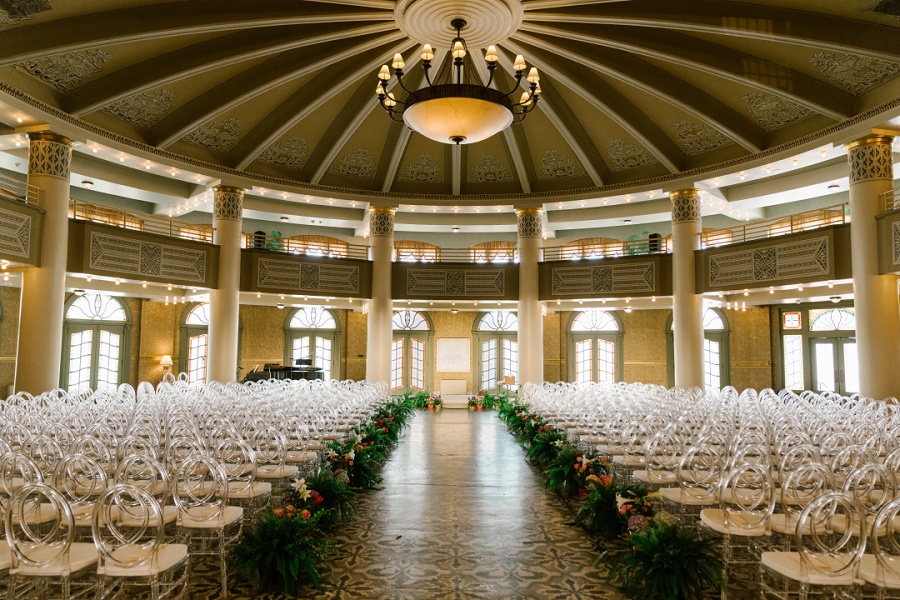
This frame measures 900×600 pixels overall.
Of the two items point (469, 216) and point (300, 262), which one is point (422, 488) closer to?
point (300, 262)

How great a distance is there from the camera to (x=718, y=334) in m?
21.6

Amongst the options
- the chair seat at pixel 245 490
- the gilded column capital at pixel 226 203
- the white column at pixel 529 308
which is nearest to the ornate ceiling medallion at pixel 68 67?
the gilded column capital at pixel 226 203

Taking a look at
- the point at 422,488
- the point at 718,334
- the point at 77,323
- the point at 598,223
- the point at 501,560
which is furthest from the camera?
the point at 598,223

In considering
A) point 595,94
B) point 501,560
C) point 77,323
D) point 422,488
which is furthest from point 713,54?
point 77,323

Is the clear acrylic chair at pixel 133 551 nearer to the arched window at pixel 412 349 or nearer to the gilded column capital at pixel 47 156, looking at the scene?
the gilded column capital at pixel 47 156

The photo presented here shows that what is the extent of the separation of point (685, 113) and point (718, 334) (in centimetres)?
940

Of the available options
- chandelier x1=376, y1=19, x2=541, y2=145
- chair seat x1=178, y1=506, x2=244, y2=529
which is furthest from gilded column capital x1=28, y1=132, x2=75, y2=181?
chair seat x1=178, y1=506, x2=244, y2=529

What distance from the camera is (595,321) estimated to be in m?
23.7

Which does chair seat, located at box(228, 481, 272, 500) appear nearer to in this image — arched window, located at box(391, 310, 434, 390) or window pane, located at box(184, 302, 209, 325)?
window pane, located at box(184, 302, 209, 325)

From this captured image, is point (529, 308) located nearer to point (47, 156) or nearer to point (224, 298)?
point (224, 298)

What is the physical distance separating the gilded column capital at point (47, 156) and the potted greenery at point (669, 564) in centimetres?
1301

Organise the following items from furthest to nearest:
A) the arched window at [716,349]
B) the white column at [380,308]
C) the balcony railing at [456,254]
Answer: the balcony railing at [456,254]
the arched window at [716,349]
the white column at [380,308]

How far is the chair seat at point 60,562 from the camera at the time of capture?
11.7ft

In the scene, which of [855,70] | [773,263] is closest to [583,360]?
[773,263]
